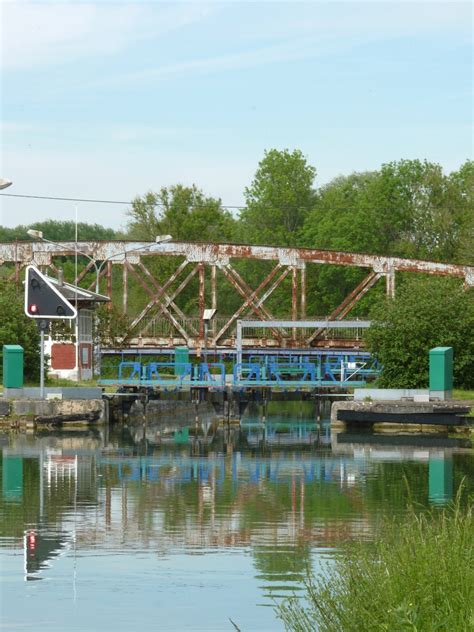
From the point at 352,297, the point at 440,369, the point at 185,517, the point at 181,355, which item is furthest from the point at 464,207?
→ the point at 185,517

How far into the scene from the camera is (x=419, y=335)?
2056 inches

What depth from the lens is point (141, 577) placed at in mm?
16391

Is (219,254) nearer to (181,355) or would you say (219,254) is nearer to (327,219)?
(181,355)

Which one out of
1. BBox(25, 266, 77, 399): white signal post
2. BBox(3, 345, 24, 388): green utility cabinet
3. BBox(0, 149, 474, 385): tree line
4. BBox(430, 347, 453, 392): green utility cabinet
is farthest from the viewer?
BBox(0, 149, 474, 385): tree line

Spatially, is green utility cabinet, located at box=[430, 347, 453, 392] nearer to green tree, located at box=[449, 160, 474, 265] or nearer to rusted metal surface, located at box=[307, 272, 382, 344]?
rusted metal surface, located at box=[307, 272, 382, 344]

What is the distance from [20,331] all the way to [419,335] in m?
15.8

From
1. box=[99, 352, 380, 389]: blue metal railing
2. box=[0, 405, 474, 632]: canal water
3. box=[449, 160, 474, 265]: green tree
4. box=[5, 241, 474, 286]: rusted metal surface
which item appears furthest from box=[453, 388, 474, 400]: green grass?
box=[449, 160, 474, 265]: green tree

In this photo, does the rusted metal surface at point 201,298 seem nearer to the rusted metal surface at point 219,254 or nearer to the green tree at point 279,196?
the rusted metal surface at point 219,254

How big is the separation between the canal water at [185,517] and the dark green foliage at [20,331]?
12.8 metres

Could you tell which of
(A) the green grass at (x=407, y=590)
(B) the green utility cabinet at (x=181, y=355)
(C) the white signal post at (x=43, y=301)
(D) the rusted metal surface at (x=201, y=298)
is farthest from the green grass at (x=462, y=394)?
(A) the green grass at (x=407, y=590)

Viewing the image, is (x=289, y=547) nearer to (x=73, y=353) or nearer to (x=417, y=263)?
(x=73, y=353)

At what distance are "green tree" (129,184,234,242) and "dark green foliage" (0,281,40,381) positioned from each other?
4031 centimetres

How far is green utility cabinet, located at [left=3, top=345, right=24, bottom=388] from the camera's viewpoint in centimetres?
4734

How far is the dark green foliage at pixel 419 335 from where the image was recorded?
52188 millimetres
